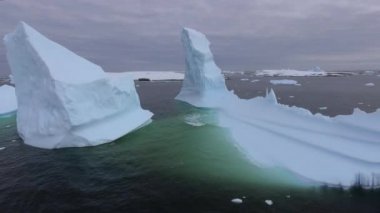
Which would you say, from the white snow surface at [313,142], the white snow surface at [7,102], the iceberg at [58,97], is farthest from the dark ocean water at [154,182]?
the white snow surface at [7,102]

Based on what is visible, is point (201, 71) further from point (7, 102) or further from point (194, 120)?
point (7, 102)

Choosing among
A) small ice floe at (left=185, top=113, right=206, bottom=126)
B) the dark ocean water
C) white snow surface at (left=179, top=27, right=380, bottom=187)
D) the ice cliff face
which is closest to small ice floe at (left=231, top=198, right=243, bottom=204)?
the dark ocean water

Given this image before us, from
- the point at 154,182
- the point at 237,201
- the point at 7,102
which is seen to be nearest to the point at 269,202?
the point at 237,201

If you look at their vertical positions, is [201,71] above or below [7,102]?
above

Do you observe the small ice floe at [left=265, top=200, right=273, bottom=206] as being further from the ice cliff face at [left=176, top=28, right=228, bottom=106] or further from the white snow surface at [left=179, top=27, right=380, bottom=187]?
the ice cliff face at [left=176, top=28, right=228, bottom=106]

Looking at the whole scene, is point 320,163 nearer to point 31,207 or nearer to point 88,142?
point 31,207

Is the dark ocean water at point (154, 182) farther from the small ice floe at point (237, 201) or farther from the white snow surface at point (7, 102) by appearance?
the white snow surface at point (7, 102)

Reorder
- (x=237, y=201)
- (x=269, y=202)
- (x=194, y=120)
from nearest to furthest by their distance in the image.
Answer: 1. (x=269, y=202)
2. (x=237, y=201)
3. (x=194, y=120)
